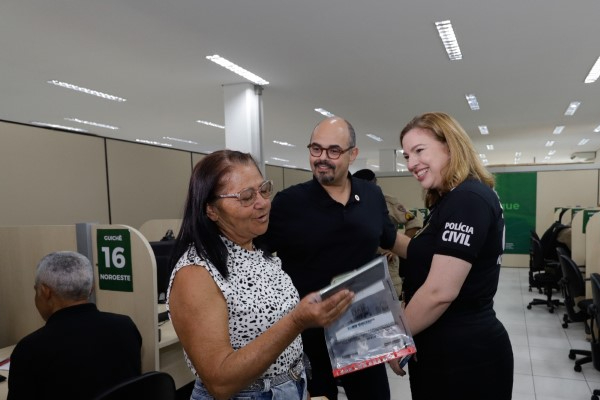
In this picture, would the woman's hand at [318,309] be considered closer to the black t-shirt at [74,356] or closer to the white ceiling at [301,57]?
the black t-shirt at [74,356]

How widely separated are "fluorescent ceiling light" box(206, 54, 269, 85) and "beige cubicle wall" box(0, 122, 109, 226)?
9.52 ft

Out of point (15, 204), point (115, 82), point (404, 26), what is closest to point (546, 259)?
point (404, 26)

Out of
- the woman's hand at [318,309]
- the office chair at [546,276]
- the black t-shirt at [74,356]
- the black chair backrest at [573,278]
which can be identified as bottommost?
the office chair at [546,276]

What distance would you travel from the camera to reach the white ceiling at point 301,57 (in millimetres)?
3758

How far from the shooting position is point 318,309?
0.74 m

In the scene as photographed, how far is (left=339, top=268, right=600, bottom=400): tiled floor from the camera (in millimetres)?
2834

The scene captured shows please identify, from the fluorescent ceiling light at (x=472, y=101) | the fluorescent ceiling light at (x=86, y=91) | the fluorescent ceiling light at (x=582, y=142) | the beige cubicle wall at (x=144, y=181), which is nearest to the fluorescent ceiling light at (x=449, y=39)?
the fluorescent ceiling light at (x=472, y=101)

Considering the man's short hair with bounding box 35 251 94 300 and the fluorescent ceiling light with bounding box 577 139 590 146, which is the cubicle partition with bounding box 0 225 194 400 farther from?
the fluorescent ceiling light with bounding box 577 139 590 146

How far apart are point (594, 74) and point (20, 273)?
723cm

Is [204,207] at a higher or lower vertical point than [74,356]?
higher

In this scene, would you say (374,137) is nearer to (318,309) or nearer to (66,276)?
(66,276)

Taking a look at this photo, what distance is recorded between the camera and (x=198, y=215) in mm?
958

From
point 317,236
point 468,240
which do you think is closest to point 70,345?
point 317,236

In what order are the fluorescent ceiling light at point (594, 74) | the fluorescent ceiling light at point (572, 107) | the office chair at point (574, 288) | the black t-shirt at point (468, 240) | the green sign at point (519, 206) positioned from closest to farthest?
the black t-shirt at point (468, 240), the office chair at point (574, 288), the fluorescent ceiling light at point (594, 74), the green sign at point (519, 206), the fluorescent ceiling light at point (572, 107)
